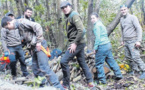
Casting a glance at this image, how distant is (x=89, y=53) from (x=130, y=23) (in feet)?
5.55

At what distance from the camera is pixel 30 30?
3.71 meters

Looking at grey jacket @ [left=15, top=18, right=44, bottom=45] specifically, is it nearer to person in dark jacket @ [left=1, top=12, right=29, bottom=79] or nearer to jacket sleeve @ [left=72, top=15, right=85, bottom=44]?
jacket sleeve @ [left=72, top=15, right=85, bottom=44]

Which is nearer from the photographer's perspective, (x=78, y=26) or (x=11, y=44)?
(x=78, y=26)

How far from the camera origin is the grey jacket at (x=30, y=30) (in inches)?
142

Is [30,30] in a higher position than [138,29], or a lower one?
higher

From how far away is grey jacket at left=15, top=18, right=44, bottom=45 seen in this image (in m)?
3.60

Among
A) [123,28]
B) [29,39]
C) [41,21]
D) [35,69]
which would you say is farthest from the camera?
[41,21]

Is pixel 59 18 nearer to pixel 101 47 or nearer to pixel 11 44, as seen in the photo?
Result: pixel 11 44

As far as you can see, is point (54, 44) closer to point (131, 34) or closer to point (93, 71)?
point (93, 71)

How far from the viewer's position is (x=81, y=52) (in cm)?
421

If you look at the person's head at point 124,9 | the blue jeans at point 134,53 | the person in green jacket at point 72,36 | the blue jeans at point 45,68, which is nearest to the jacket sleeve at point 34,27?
the blue jeans at point 45,68

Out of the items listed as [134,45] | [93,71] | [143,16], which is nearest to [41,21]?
[93,71]

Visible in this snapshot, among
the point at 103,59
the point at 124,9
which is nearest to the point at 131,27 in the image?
the point at 124,9

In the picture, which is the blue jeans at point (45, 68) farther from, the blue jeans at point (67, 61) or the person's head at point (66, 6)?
the person's head at point (66, 6)
